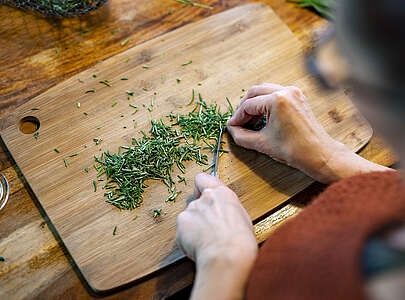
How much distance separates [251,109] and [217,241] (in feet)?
1.63

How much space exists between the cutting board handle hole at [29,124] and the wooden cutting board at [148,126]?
2 cm

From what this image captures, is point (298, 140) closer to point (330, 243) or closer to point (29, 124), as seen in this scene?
point (330, 243)

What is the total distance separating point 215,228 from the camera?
3.31ft

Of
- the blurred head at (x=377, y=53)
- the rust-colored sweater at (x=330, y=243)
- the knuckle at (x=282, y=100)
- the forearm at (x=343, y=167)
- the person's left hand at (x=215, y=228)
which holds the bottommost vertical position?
the forearm at (x=343, y=167)

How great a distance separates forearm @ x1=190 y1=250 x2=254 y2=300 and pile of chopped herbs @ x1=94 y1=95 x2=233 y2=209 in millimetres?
350

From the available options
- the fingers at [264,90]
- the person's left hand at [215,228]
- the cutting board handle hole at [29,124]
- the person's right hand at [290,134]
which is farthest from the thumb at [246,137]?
the cutting board handle hole at [29,124]

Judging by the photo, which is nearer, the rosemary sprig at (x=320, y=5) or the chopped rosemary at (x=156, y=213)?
the chopped rosemary at (x=156, y=213)

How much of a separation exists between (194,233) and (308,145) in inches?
19.1

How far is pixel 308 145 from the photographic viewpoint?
1.21 meters

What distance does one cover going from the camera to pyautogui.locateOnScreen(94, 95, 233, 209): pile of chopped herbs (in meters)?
1.25

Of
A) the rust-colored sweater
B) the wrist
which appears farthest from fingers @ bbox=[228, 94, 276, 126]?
the wrist

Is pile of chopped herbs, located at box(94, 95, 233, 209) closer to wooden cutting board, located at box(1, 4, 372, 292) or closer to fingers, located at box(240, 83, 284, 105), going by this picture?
wooden cutting board, located at box(1, 4, 372, 292)

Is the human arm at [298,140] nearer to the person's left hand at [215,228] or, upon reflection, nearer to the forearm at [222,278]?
the person's left hand at [215,228]

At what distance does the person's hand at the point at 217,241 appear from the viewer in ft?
3.00
